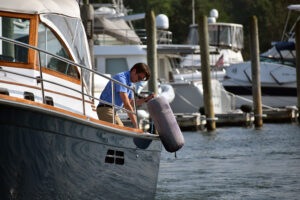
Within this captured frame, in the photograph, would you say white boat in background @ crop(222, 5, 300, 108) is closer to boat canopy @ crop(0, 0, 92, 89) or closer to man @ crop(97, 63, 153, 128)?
boat canopy @ crop(0, 0, 92, 89)

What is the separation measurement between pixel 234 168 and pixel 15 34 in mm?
6803

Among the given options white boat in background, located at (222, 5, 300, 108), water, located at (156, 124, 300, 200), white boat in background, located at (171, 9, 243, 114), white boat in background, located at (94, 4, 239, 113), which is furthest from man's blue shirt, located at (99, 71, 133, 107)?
white boat in background, located at (222, 5, 300, 108)

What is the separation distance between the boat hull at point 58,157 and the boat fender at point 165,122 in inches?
16.4

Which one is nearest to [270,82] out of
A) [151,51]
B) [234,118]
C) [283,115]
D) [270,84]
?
[270,84]

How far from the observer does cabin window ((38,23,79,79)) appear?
9.29m

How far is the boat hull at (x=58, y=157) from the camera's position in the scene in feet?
23.2

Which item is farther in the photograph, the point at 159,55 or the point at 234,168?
the point at 159,55

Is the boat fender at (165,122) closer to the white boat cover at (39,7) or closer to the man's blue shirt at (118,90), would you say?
the man's blue shirt at (118,90)

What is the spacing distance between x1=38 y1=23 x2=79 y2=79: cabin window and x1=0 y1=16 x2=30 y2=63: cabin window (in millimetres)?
204

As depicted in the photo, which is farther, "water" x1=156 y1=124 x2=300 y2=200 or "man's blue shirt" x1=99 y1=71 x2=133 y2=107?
"water" x1=156 y1=124 x2=300 y2=200

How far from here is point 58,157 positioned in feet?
24.3

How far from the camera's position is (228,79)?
118 feet

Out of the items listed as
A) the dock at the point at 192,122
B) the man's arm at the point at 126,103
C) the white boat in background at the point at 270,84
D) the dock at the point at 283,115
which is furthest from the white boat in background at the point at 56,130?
the white boat in background at the point at 270,84

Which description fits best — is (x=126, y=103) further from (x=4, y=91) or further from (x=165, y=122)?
(x=4, y=91)
